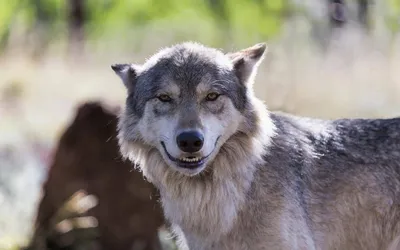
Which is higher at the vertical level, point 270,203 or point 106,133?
point 106,133

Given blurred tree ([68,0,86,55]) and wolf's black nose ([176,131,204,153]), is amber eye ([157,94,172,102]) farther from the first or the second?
blurred tree ([68,0,86,55])

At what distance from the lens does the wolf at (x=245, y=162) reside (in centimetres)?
476

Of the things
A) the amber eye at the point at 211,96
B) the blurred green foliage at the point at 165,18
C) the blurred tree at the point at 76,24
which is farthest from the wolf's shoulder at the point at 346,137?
the blurred tree at the point at 76,24

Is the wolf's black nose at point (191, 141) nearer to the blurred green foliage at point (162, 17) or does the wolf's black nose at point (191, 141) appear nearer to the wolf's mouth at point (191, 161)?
the wolf's mouth at point (191, 161)

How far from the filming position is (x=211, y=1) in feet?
49.1

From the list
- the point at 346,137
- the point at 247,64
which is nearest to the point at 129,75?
the point at 247,64

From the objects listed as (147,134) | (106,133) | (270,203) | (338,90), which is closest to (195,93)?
(147,134)

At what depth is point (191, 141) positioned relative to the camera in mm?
4492

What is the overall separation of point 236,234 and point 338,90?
22.9ft

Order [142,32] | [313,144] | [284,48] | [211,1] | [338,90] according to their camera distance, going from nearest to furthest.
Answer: [313,144], [338,90], [284,48], [211,1], [142,32]

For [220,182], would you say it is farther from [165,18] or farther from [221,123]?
[165,18]

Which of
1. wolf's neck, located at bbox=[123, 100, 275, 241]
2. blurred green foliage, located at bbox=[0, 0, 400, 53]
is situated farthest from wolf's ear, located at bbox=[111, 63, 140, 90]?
blurred green foliage, located at bbox=[0, 0, 400, 53]

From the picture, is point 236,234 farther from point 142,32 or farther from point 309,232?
point 142,32

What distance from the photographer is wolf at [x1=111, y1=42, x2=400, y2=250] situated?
15.6 feet
